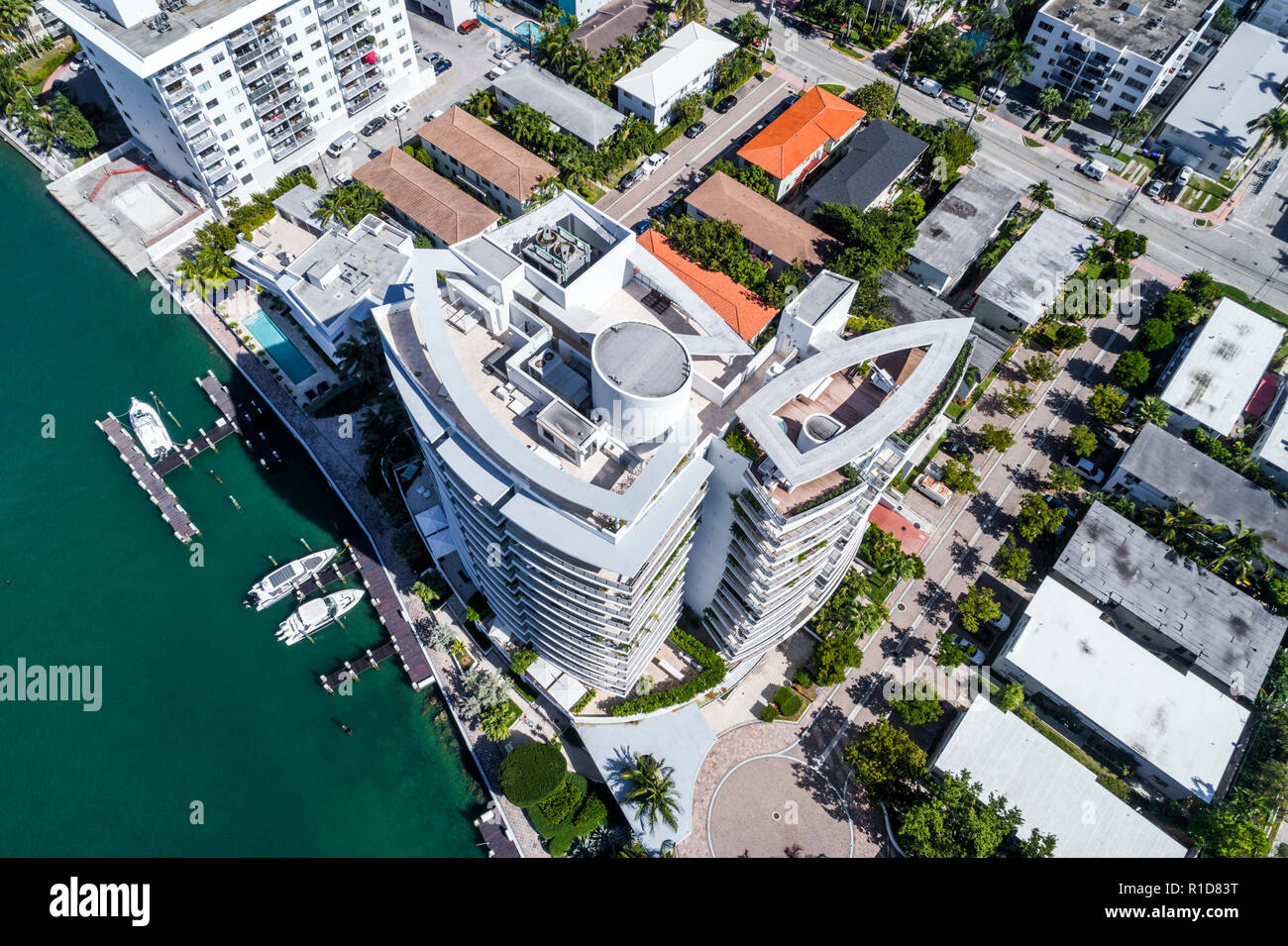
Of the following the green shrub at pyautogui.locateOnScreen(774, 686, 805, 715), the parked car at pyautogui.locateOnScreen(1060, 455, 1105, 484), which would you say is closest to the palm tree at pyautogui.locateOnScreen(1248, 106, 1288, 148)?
the parked car at pyautogui.locateOnScreen(1060, 455, 1105, 484)

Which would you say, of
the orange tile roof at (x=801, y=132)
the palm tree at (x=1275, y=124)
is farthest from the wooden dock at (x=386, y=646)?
the palm tree at (x=1275, y=124)

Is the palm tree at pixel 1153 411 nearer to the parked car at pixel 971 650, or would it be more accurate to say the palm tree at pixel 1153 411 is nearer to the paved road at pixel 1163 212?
A: the paved road at pixel 1163 212

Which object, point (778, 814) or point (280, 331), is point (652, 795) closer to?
point (778, 814)

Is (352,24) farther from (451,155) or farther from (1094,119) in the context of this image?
(1094,119)

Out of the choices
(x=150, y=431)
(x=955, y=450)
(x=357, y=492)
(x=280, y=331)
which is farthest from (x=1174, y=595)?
(x=150, y=431)

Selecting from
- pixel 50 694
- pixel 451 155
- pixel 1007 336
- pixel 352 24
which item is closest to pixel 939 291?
pixel 1007 336

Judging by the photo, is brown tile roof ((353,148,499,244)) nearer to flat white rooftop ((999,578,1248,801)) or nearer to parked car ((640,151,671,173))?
parked car ((640,151,671,173))
